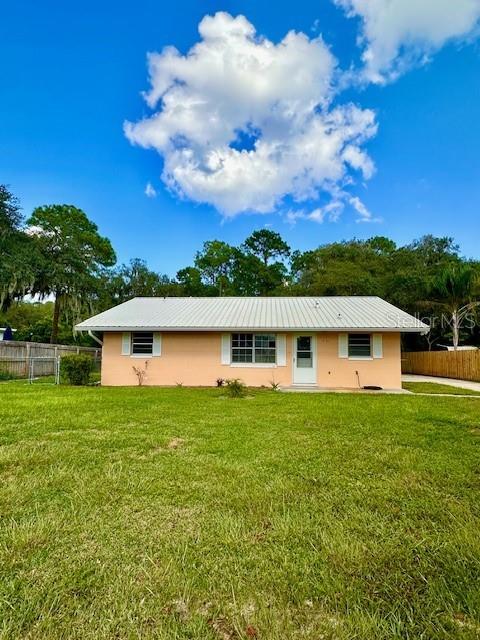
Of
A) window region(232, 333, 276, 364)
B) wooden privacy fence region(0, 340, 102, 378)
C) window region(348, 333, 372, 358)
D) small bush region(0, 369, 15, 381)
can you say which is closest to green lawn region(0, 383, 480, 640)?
window region(348, 333, 372, 358)

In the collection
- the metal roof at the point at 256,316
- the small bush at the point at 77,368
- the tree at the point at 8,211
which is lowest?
the small bush at the point at 77,368

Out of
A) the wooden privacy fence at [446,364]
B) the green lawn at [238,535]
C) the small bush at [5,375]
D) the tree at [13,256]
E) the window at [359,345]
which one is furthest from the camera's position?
the tree at [13,256]

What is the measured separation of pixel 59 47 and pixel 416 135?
512 inches

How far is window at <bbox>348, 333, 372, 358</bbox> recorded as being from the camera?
1295 centimetres

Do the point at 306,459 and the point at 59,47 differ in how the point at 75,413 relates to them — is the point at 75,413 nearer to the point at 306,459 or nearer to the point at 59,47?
the point at 306,459

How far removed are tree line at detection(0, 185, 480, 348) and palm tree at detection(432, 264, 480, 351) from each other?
57 mm

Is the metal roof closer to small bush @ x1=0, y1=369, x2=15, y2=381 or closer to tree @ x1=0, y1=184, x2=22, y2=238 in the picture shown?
small bush @ x1=0, y1=369, x2=15, y2=381

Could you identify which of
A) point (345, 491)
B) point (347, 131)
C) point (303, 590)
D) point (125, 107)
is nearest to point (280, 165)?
point (347, 131)

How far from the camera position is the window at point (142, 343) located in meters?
13.7

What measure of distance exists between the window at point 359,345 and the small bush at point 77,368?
9.81 metres

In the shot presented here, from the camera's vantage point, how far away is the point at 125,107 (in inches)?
527

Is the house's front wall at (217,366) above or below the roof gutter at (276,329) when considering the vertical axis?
below

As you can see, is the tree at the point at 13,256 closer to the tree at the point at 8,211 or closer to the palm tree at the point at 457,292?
the tree at the point at 8,211

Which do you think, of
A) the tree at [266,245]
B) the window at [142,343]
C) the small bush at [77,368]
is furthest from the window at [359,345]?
the tree at [266,245]
